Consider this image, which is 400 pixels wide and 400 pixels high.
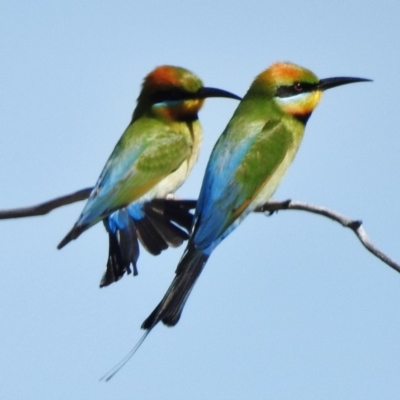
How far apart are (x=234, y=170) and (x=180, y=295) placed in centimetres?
55

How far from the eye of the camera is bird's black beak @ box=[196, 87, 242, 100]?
437 cm

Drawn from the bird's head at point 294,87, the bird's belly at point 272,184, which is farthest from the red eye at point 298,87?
the bird's belly at point 272,184

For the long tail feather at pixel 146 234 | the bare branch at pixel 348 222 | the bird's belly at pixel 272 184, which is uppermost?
the bare branch at pixel 348 222

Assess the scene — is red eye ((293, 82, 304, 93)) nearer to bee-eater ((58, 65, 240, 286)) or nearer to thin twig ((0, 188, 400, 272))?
bee-eater ((58, 65, 240, 286))

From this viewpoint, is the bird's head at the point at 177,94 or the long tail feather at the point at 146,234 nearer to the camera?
the long tail feather at the point at 146,234

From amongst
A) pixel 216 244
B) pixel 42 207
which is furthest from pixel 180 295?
pixel 42 207

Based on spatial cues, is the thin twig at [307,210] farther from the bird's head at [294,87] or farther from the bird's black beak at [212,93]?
the bird's black beak at [212,93]

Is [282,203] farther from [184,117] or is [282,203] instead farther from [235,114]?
[184,117]

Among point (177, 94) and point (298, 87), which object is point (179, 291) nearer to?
point (298, 87)

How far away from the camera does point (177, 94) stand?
4.45 m

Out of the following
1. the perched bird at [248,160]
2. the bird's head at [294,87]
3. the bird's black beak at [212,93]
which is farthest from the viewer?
the bird's black beak at [212,93]

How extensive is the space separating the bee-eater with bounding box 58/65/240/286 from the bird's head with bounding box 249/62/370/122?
0.23 m

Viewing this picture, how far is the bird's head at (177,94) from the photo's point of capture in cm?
443

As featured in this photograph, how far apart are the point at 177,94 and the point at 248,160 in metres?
0.73
